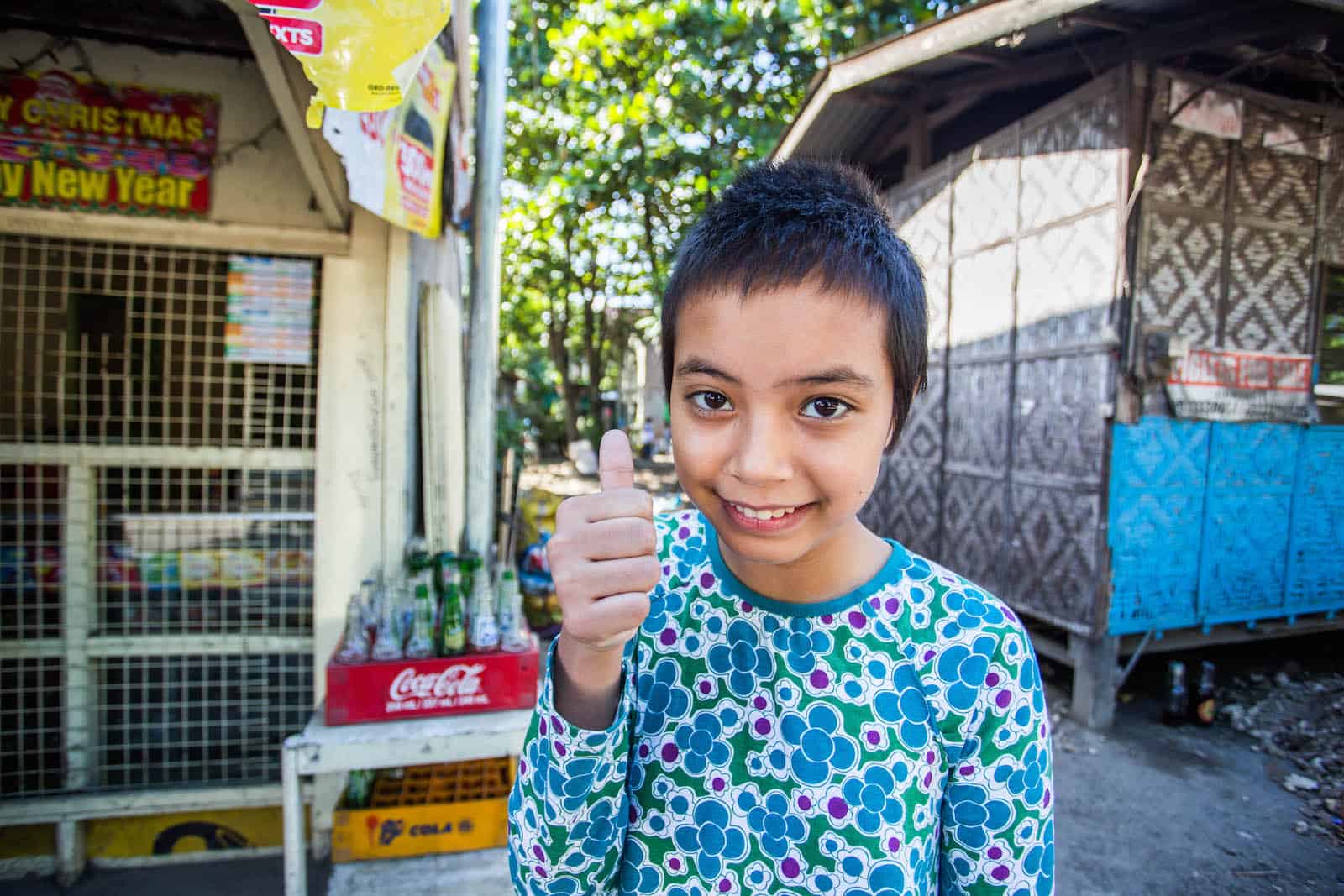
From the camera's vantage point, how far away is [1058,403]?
14.7 feet

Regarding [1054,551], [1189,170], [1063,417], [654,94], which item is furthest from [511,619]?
[654,94]

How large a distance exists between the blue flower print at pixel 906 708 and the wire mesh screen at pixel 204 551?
2794mm

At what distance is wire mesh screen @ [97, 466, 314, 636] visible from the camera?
2.85 m

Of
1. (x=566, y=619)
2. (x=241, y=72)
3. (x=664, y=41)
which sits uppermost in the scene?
(x=664, y=41)

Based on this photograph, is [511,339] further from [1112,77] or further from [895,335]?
[895,335]

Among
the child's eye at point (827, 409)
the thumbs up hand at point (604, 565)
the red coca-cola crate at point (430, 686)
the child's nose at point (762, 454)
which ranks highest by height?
the child's eye at point (827, 409)

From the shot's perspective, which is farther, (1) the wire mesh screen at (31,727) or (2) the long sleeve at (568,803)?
(1) the wire mesh screen at (31,727)

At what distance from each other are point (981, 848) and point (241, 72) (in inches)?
144

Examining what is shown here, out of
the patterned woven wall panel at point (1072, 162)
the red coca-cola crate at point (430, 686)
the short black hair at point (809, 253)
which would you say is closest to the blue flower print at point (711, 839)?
the short black hair at point (809, 253)

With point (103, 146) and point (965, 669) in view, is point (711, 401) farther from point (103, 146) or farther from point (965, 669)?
point (103, 146)

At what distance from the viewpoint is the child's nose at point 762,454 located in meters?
0.87

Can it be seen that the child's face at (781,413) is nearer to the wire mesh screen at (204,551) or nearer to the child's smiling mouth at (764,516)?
the child's smiling mouth at (764,516)

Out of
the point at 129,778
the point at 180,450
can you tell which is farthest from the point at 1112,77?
→ the point at 129,778

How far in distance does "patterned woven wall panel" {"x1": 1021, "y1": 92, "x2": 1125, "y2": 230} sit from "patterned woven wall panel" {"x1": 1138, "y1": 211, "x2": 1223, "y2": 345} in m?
0.40
